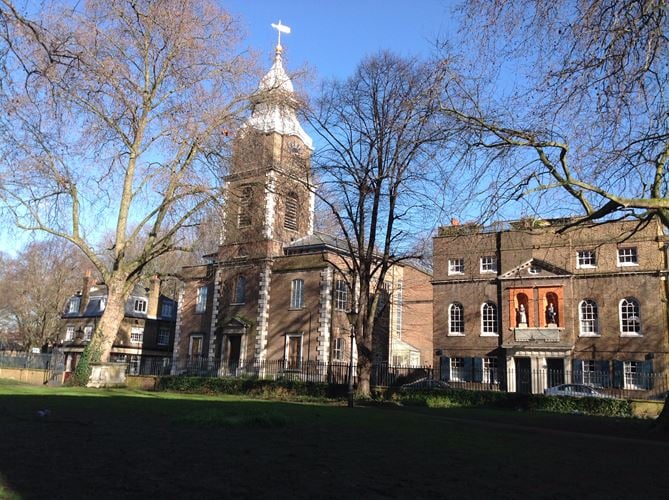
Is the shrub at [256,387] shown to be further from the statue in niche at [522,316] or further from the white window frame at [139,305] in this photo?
the white window frame at [139,305]

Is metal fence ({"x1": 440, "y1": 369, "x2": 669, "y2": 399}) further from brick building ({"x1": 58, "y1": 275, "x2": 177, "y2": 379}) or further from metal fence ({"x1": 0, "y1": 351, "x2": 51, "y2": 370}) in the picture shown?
brick building ({"x1": 58, "y1": 275, "x2": 177, "y2": 379})

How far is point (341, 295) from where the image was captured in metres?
40.0

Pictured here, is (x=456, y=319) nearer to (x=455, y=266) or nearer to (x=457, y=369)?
(x=457, y=369)

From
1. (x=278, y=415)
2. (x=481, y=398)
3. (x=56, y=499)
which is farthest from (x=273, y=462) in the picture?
(x=481, y=398)

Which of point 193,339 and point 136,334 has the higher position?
point 136,334

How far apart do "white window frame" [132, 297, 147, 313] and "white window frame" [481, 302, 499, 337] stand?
3481 cm

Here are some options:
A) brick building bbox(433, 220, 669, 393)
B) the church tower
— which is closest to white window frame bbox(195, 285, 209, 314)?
brick building bbox(433, 220, 669, 393)

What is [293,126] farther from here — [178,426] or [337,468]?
[337,468]

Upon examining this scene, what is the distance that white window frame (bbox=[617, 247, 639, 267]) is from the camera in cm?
3572

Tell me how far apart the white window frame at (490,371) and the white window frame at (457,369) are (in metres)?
1.51

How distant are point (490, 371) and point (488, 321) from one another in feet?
11.1

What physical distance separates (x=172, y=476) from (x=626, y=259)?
36021 mm

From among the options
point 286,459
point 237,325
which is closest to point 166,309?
point 237,325

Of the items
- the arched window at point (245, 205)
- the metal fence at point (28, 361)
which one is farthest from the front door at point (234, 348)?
the arched window at point (245, 205)
